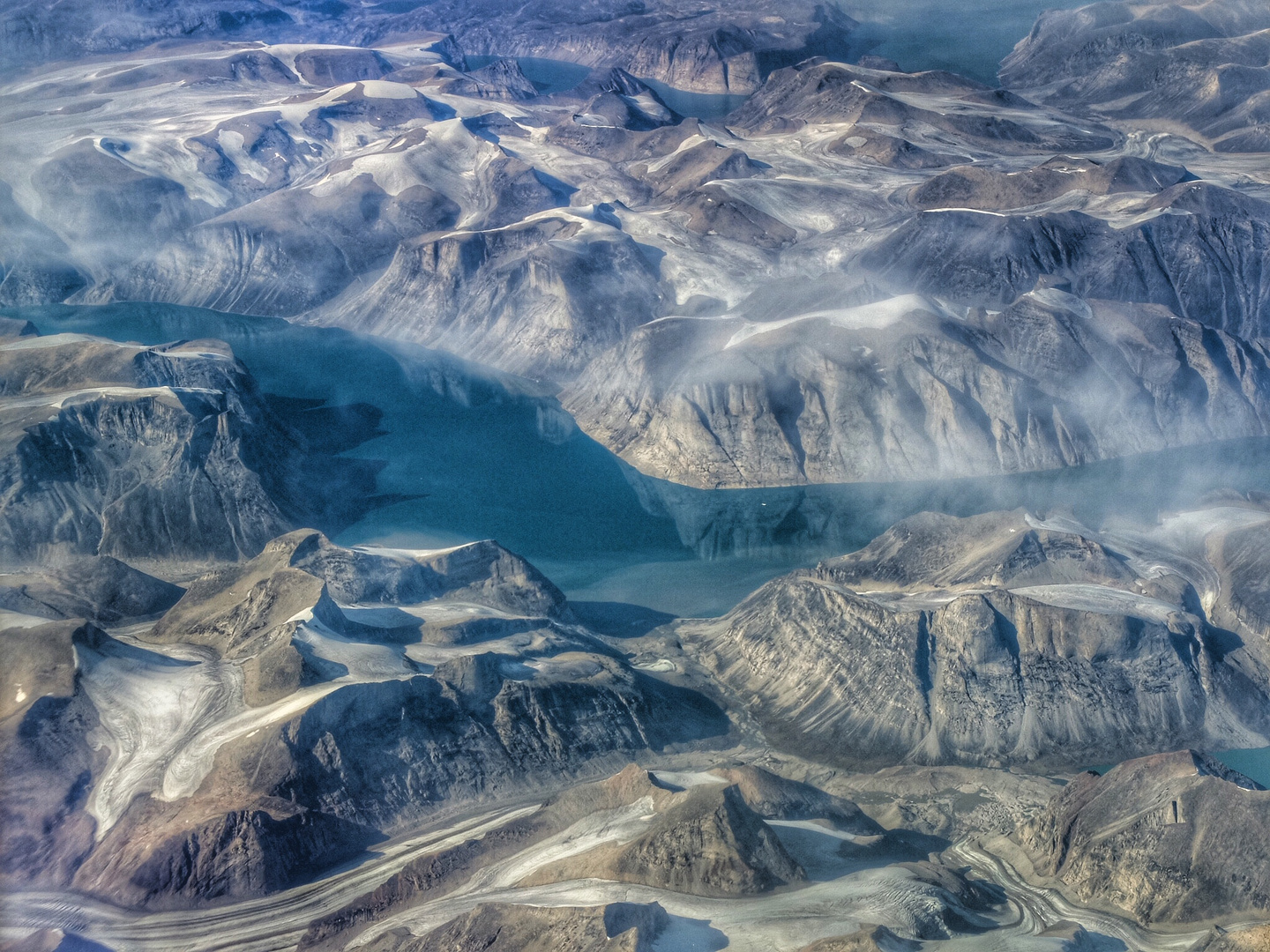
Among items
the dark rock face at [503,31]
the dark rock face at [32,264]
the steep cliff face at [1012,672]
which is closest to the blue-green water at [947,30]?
the dark rock face at [503,31]

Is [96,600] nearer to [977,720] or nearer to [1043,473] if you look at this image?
[977,720]

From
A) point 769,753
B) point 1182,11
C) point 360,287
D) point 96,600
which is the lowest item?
point 769,753

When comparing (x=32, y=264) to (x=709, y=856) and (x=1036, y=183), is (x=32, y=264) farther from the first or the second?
(x=709, y=856)

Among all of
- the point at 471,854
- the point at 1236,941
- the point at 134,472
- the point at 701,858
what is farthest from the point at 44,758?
the point at 1236,941

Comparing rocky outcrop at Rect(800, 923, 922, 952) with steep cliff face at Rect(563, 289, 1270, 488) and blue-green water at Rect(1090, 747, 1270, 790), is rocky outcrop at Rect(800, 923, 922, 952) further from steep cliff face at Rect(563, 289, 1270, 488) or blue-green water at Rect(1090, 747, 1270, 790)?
steep cliff face at Rect(563, 289, 1270, 488)

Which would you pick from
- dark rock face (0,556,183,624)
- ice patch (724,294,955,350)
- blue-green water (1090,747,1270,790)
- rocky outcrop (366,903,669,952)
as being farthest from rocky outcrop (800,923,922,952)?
ice patch (724,294,955,350)

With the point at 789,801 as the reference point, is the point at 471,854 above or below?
above

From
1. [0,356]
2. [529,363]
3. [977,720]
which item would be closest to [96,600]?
[0,356]
